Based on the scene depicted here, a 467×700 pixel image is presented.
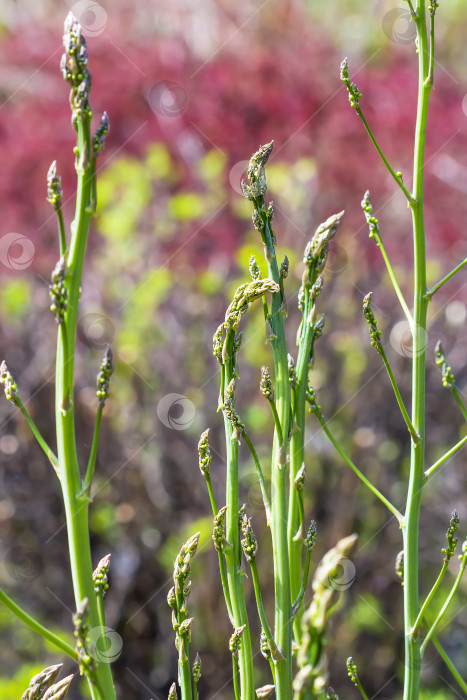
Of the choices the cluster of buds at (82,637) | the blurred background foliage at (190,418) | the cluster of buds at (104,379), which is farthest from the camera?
the blurred background foliage at (190,418)

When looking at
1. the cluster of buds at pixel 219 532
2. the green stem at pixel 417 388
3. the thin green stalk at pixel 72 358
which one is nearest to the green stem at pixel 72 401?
the thin green stalk at pixel 72 358

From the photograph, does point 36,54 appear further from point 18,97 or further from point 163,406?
point 163,406

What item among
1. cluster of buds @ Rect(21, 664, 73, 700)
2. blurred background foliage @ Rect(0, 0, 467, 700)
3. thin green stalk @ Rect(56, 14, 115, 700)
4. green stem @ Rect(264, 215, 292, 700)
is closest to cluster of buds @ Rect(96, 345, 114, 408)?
thin green stalk @ Rect(56, 14, 115, 700)

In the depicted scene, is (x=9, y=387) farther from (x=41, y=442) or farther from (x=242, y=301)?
(x=242, y=301)

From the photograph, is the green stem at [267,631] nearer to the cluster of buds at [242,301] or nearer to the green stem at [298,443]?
the green stem at [298,443]

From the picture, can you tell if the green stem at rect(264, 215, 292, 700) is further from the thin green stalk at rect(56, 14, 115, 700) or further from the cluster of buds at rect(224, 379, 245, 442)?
the thin green stalk at rect(56, 14, 115, 700)
